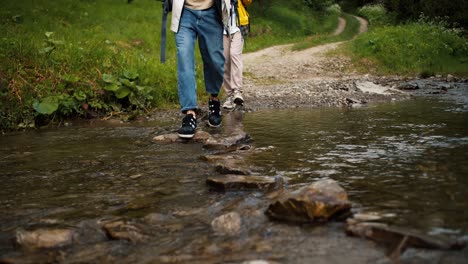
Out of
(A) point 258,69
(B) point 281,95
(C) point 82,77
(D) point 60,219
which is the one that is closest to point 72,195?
(D) point 60,219

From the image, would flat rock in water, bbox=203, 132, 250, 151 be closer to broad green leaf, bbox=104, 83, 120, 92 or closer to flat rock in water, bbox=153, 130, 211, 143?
flat rock in water, bbox=153, 130, 211, 143

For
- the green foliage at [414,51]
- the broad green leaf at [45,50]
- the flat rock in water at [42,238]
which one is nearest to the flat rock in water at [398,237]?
the flat rock in water at [42,238]

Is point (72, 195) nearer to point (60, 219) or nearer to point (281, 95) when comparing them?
point (60, 219)

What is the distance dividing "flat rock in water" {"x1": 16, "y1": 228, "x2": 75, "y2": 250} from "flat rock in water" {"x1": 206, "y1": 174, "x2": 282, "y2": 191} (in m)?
0.88

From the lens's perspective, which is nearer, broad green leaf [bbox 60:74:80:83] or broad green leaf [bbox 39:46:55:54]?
broad green leaf [bbox 60:74:80:83]

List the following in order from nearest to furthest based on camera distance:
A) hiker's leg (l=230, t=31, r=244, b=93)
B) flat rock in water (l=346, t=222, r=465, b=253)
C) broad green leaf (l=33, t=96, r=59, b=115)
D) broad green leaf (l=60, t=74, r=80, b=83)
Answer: flat rock in water (l=346, t=222, r=465, b=253) < broad green leaf (l=33, t=96, r=59, b=115) < broad green leaf (l=60, t=74, r=80, b=83) < hiker's leg (l=230, t=31, r=244, b=93)

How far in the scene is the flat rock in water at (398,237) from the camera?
1.70 metres

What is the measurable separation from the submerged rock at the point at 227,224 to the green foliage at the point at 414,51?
38.7 ft

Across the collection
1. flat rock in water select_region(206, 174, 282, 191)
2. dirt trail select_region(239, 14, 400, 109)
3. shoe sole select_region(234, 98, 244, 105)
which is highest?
flat rock in water select_region(206, 174, 282, 191)

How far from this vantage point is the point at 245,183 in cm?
261

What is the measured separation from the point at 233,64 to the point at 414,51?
9403 millimetres

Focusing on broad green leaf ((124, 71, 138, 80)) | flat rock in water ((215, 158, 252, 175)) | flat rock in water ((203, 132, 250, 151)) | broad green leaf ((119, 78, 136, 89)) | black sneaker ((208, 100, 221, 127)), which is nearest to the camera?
flat rock in water ((215, 158, 252, 175))

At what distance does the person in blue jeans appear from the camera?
14.9ft

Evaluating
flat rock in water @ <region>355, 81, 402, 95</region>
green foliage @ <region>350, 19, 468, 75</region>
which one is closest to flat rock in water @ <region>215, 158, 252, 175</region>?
flat rock in water @ <region>355, 81, 402, 95</region>
